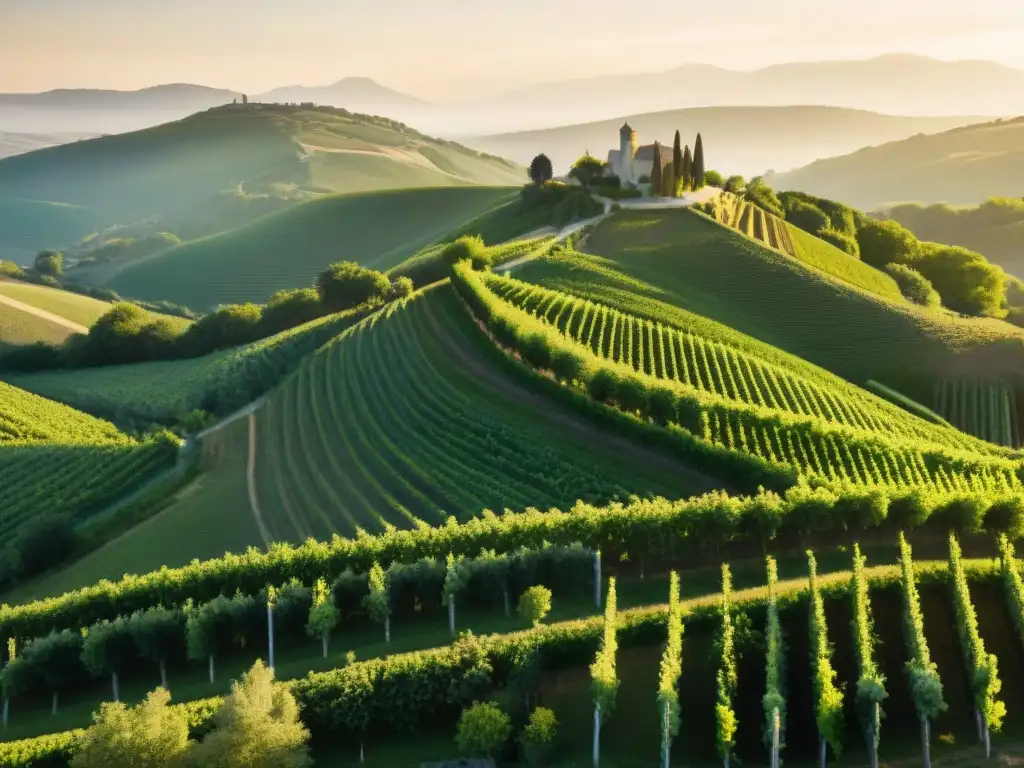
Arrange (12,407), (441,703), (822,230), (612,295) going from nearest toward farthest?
(441,703), (12,407), (612,295), (822,230)

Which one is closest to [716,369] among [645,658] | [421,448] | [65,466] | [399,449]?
[421,448]

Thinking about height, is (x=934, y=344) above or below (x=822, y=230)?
below

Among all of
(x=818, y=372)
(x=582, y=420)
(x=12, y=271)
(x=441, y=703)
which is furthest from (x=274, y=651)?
(x=12, y=271)

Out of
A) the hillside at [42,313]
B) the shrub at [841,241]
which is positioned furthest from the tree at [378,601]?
the shrub at [841,241]

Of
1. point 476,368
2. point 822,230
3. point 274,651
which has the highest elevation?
point 822,230

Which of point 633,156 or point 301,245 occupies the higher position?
point 633,156

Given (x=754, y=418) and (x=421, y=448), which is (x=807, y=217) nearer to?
(x=754, y=418)

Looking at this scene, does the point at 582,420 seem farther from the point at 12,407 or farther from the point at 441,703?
the point at 12,407
